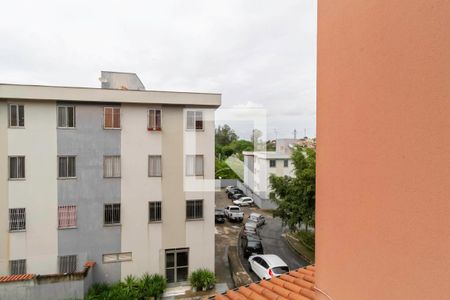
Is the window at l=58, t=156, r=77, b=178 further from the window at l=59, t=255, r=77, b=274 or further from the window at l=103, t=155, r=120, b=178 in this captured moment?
the window at l=59, t=255, r=77, b=274

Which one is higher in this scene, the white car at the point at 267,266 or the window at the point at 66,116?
the window at the point at 66,116

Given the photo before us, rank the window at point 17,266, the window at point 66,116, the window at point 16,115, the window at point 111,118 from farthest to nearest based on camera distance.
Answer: the window at point 111,118
the window at point 66,116
the window at point 17,266
the window at point 16,115

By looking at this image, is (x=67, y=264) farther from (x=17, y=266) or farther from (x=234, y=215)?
(x=234, y=215)

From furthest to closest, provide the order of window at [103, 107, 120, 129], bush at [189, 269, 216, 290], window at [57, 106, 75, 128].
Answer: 1. bush at [189, 269, 216, 290]
2. window at [103, 107, 120, 129]
3. window at [57, 106, 75, 128]

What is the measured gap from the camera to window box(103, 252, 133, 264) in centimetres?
949

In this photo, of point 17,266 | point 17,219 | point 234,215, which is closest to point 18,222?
point 17,219

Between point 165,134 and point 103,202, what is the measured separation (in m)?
3.17

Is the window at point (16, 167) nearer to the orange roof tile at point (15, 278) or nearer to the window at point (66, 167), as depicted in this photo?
the window at point (66, 167)

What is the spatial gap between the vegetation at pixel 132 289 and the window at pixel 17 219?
3085 mm

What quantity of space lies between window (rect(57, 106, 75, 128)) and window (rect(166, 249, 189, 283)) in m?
5.61

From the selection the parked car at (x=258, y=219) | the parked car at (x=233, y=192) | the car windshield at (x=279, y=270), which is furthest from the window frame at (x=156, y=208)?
the parked car at (x=233, y=192)

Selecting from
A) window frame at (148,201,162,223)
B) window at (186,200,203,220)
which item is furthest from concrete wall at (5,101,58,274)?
window at (186,200,203,220)

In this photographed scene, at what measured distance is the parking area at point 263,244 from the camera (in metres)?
11.3

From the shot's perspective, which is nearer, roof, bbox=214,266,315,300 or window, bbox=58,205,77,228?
roof, bbox=214,266,315,300
